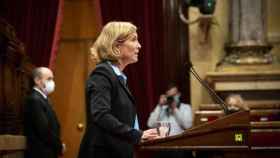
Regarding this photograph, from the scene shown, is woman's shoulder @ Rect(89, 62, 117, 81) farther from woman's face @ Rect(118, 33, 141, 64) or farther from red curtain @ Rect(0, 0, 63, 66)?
red curtain @ Rect(0, 0, 63, 66)

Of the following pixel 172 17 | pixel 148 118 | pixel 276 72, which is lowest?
pixel 148 118

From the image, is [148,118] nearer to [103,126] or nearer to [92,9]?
[92,9]

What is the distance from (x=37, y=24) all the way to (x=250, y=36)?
2.65m

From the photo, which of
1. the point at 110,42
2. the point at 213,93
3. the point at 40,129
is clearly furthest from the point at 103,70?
the point at 40,129

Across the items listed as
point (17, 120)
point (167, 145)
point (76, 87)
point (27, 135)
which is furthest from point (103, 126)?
point (76, 87)

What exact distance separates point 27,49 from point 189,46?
203 cm

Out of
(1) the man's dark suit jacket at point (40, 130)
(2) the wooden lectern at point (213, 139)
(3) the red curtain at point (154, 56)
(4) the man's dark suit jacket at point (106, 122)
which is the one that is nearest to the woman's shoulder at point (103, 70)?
(4) the man's dark suit jacket at point (106, 122)

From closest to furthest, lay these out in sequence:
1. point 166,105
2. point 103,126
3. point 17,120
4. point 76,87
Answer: point 103,126
point 17,120
point 166,105
point 76,87

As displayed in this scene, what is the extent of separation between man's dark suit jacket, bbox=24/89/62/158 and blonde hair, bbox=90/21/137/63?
8.81 feet

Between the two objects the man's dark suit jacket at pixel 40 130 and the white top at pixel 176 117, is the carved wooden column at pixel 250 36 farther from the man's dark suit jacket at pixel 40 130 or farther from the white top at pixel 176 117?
the man's dark suit jacket at pixel 40 130

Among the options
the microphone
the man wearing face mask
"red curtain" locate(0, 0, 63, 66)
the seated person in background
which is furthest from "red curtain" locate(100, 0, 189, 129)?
the microphone

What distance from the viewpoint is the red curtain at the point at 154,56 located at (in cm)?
730

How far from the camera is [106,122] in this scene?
2471 millimetres

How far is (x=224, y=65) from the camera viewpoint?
6.85m
